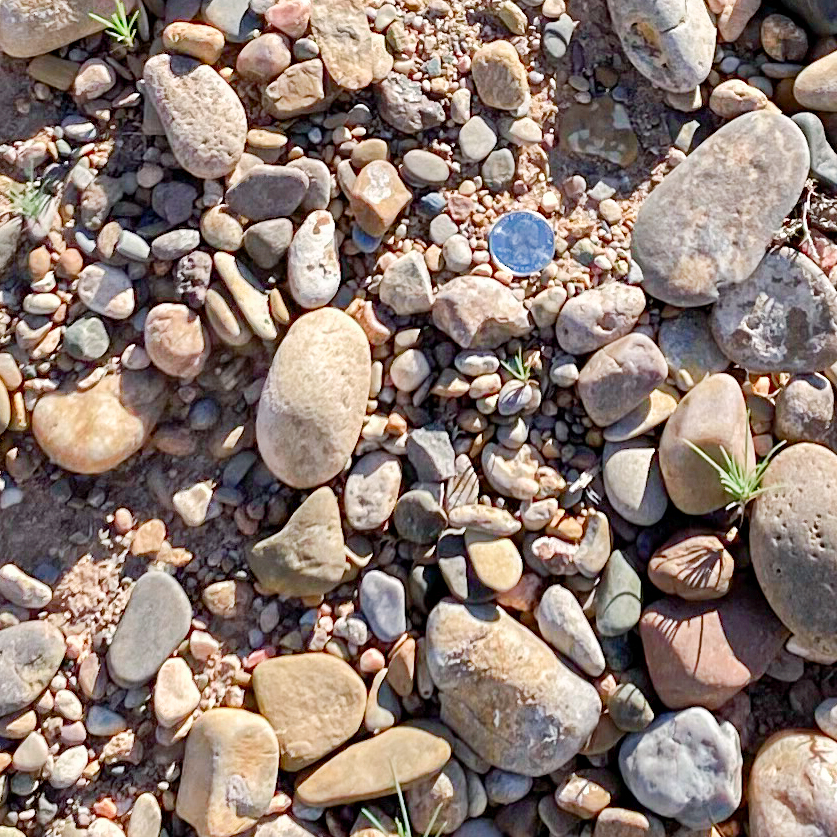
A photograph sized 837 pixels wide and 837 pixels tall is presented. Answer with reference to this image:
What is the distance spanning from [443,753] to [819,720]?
103cm

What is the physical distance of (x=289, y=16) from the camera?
→ 2.66 metres

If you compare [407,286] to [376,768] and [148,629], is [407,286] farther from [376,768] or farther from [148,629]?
[376,768]

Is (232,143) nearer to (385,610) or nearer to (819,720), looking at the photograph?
(385,610)

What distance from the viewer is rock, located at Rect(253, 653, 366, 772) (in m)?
2.52

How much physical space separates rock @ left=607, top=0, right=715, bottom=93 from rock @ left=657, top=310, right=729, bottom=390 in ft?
2.37

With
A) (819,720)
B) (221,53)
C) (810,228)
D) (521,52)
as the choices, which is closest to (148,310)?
(221,53)

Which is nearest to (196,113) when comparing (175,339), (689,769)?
(175,339)

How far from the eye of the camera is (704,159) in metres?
2.73

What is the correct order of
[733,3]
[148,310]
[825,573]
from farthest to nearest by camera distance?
1. [733,3]
2. [148,310]
3. [825,573]

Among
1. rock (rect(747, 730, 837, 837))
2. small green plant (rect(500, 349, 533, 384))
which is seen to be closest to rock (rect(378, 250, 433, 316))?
small green plant (rect(500, 349, 533, 384))

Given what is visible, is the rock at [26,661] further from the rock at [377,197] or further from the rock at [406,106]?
the rock at [406,106]

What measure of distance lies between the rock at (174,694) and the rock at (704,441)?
1416 mm

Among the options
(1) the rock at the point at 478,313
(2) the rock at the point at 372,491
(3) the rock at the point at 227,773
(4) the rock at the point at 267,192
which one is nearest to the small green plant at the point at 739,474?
(1) the rock at the point at 478,313

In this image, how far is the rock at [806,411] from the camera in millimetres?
2627
